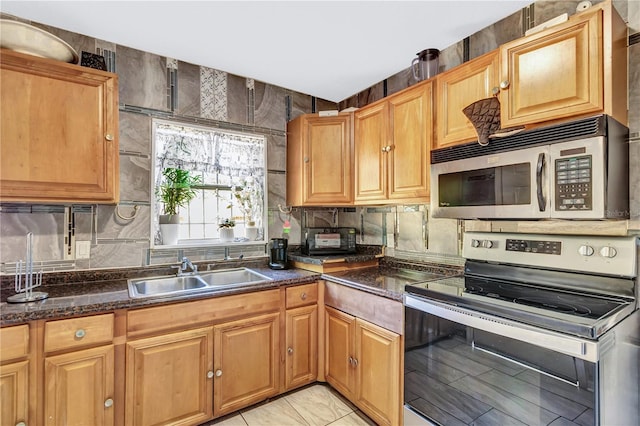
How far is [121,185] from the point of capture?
2166 mm

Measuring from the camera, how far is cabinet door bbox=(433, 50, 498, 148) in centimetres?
170

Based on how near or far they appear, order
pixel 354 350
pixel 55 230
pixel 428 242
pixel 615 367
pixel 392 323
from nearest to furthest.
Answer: pixel 615 367 → pixel 392 323 → pixel 55 230 → pixel 354 350 → pixel 428 242

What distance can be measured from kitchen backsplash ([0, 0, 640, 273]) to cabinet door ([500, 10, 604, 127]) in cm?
33

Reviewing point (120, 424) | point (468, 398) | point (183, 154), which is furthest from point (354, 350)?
point (183, 154)

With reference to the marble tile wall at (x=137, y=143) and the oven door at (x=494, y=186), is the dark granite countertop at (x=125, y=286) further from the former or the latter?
the oven door at (x=494, y=186)

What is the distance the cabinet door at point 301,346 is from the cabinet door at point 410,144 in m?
1.08

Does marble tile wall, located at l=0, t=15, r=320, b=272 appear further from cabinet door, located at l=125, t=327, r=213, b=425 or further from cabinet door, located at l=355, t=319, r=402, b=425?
cabinet door, located at l=355, t=319, r=402, b=425

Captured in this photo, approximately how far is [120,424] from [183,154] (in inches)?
70.7

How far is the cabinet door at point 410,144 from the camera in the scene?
2.02 metres

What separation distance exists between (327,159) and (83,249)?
1867 mm

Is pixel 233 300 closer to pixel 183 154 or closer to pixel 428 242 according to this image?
pixel 183 154

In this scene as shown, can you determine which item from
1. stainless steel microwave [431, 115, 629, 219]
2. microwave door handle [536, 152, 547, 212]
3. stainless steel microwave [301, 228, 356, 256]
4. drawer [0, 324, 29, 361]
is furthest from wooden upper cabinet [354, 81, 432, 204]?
drawer [0, 324, 29, 361]

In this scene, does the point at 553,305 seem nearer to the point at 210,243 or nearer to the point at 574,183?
the point at 574,183

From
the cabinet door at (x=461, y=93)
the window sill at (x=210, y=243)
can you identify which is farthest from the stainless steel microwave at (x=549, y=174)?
the window sill at (x=210, y=243)
